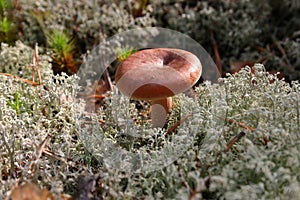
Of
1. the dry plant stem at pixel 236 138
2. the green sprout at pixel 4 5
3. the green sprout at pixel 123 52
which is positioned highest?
the green sprout at pixel 4 5

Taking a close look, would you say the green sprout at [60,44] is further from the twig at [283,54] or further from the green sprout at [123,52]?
the twig at [283,54]

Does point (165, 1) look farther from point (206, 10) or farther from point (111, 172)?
point (111, 172)

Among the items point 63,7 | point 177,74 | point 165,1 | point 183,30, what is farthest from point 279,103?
point 63,7

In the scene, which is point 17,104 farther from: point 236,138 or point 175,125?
point 236,138

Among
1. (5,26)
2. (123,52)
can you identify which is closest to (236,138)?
(123,52)

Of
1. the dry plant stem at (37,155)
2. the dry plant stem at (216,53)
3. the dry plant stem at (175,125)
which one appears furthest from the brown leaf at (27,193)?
the dry plant stem at (216,53)

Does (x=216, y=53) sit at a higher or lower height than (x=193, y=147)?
higher

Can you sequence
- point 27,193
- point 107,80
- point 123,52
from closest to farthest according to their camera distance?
1. point 27,193
2. point 123,52
3. point 107,80

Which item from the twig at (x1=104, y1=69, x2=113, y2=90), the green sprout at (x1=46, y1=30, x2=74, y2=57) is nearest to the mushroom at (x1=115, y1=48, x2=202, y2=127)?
the twig at (x1=104, y1=69, x2=113, y2=90)
